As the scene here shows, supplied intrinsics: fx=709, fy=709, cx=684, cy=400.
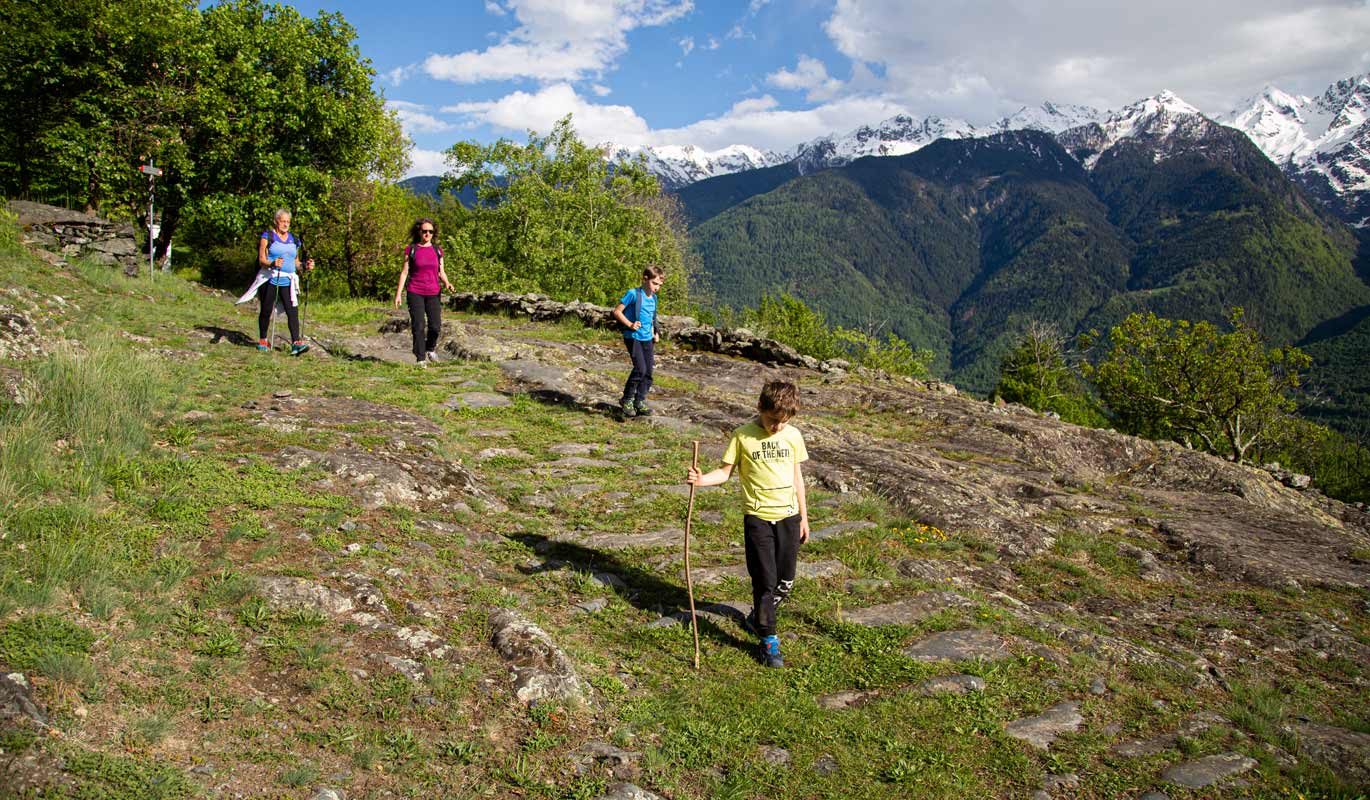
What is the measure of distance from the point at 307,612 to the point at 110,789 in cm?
153

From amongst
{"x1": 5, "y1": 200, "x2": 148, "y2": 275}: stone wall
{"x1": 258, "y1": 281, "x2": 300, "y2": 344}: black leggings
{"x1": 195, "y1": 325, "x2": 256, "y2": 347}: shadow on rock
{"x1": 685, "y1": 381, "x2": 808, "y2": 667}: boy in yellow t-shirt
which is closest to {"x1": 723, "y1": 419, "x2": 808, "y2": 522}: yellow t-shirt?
{"x1": 685, "y1": 381, "x2": 808, "y2": 667}: boy in yellow t-shirt

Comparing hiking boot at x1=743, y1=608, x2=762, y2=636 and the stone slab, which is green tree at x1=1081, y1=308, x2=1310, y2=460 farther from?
hiking boot at x1=743, y1=608, x2=762, y2=636

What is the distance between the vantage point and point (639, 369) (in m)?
11.0

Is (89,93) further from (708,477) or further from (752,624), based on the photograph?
(752,624)

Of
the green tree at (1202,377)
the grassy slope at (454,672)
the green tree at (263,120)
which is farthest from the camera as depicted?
the green tree at (1202,377)

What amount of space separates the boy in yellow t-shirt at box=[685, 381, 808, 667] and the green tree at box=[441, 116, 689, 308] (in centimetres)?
2700

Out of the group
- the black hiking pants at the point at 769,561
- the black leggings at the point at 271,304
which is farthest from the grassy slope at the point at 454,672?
the black leggings at the point at 271,304

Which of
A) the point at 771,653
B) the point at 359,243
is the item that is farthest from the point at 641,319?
the point at 359,243

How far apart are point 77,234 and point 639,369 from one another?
46.9 feet

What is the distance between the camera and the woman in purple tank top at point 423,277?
38.2ft

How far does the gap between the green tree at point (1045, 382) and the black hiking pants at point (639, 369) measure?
185ft

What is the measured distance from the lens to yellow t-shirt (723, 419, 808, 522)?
5305 millimetres

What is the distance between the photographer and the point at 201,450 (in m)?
6.35

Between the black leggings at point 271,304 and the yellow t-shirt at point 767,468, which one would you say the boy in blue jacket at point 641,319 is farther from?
the black leggings at point 271,304
